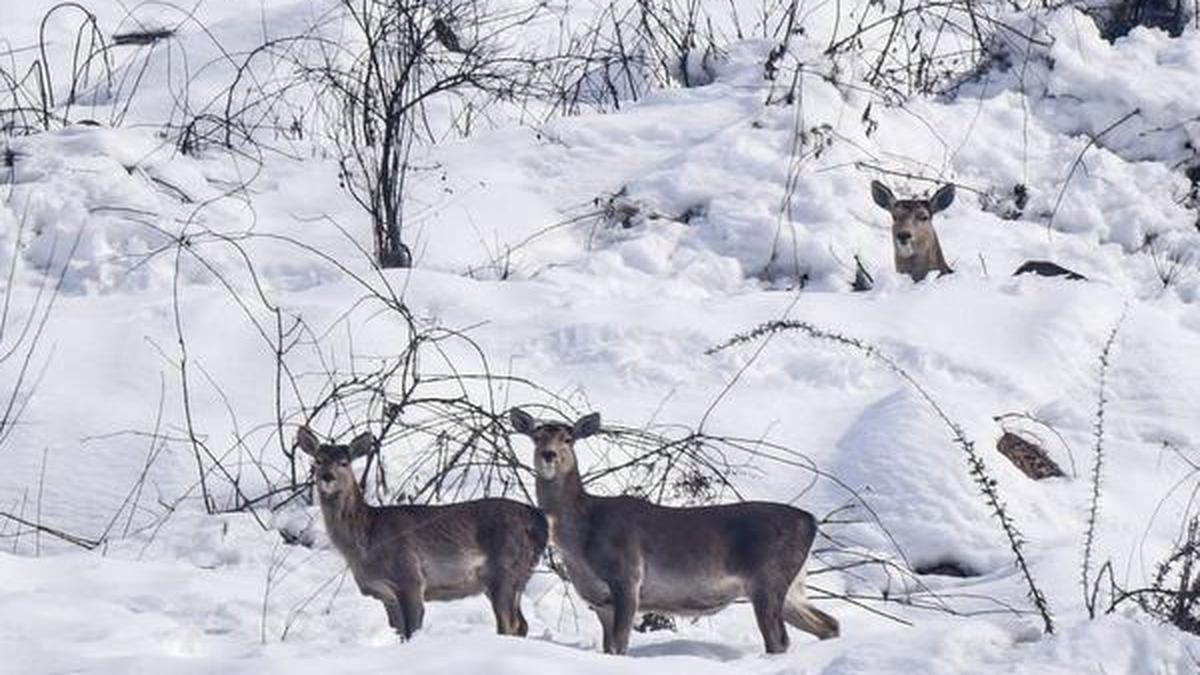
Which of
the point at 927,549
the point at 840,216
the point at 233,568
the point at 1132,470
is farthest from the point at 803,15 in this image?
the point at 233,568

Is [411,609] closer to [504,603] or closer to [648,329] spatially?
[504,603]

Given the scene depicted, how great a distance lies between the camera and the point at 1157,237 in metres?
13.6

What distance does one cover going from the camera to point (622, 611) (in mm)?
7738

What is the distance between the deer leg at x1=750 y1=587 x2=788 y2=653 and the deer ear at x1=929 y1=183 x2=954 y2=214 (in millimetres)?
5705

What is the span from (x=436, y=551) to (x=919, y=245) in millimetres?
5495

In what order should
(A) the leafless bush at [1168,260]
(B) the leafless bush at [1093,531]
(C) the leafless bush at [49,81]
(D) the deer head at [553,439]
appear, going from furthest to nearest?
1. (C) the leafless bush at [49,81]
2. (A) the leafless bush at [1168,260]
3. (D) the deer head at [553,439]
4. (B) the leafless bush at [1093,531]

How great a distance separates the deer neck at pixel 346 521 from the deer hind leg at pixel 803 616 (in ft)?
4.67

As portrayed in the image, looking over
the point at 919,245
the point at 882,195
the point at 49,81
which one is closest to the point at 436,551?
the point at 919,245

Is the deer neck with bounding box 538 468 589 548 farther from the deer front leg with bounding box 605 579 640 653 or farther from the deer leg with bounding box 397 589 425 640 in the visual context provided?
the deer leg with bounding box 397 589 425 640

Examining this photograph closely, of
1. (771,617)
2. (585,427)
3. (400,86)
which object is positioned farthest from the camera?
(400,86)

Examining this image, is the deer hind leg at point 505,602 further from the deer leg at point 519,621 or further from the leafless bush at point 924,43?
the leafless bush at point 924,43

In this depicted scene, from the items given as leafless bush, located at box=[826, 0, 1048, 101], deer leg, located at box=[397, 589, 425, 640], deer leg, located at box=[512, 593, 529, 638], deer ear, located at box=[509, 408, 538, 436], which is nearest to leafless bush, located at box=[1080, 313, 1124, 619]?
deer leg, located at box=[512, 593, 529, 638]

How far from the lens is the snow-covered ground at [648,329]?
310 inches

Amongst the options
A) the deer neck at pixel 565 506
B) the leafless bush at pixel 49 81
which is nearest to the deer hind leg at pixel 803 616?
the deer neck at pixel 565 506
